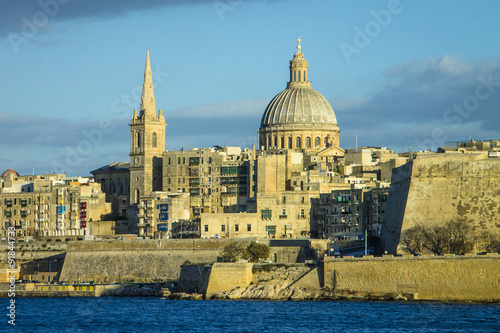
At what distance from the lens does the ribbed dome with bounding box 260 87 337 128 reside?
337 ft

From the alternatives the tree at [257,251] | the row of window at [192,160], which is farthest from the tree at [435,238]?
the row of window at [192,160]

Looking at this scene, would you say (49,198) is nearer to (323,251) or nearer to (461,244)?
(323,251)

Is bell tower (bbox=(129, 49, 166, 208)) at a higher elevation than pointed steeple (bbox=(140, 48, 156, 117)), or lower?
lower

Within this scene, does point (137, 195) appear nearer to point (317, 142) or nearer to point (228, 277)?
point (317, 142)

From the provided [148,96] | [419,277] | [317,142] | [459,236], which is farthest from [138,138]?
[419,277]

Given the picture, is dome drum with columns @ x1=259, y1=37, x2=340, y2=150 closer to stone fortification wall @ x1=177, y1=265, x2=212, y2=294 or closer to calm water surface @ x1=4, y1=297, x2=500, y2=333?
stone fortification wall @ x1=177, y1=265, x2=212, y2=294

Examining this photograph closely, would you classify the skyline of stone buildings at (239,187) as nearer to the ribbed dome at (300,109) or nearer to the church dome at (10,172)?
the ribbed dome at (300,109)

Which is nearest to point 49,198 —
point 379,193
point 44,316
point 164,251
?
point 164,251

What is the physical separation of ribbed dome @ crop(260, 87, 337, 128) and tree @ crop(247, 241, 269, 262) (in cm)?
3133

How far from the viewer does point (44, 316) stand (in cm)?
5981

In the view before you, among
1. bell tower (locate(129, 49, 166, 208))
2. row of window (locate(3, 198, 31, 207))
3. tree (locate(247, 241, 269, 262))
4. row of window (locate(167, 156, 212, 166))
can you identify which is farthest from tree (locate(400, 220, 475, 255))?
row of window (locate(3, 198, 31, 207))

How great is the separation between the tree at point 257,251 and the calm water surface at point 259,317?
749 cm

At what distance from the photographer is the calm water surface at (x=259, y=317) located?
52.3m

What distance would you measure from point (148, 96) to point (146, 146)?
4069 mm
